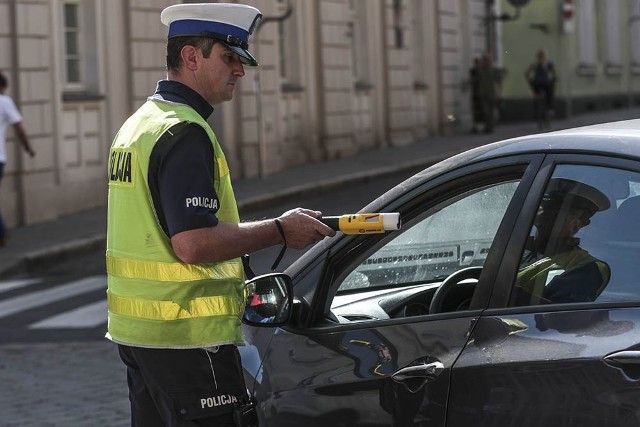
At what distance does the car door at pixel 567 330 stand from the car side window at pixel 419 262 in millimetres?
363

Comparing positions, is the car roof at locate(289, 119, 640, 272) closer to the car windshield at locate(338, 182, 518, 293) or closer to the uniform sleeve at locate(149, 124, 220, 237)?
the car windshield at locate(338, 182, 518, 293)

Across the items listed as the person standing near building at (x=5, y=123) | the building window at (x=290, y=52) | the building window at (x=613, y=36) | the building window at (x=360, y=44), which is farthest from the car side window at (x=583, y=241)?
the building window at (x=613, y=36)

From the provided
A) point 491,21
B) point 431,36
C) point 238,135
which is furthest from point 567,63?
point 238,135

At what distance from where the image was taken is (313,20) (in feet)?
85.8

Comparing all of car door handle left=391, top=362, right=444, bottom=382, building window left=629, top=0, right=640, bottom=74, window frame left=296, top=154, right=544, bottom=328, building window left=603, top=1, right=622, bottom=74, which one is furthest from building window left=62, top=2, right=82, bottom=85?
building window left=629, top=0, right=640, bottom=74

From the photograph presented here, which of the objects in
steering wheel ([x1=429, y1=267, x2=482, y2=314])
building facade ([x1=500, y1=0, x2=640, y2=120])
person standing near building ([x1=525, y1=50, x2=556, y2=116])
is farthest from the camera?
building facade ([x1=500, y1=0, x2=640, y2=120])

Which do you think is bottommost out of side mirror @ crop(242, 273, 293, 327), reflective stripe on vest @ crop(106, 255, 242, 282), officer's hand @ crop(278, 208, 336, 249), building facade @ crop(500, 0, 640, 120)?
side mirror @ crop(242, 273, 293, 327)

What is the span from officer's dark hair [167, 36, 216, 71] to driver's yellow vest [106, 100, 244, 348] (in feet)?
0.39

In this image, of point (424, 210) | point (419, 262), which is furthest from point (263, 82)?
point (424, 210)

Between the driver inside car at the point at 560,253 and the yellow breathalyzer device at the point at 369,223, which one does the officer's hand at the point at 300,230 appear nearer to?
the yellow breathalyzer device at the point at 369,223

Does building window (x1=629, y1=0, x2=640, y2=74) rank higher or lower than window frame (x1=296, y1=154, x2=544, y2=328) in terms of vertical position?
higher

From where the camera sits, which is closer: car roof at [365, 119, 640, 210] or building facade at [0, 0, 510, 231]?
car roof at [365, 119, 640, 210]

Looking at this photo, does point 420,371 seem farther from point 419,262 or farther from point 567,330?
point 419,262

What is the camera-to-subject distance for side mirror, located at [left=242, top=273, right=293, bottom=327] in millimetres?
4211
